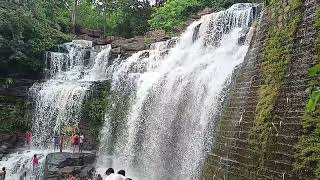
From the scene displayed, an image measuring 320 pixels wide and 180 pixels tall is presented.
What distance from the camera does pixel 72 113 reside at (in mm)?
20891

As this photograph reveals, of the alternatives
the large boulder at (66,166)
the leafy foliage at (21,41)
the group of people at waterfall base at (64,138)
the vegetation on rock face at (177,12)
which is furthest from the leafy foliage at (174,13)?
the large boulder at (66,166)

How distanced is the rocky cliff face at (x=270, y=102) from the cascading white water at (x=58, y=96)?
10858mm

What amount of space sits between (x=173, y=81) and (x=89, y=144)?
6.87m

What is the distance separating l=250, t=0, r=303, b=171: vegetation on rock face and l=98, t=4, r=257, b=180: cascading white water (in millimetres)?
3834

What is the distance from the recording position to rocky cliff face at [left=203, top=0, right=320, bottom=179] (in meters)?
6.39

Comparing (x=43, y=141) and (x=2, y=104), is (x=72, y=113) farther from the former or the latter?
(x=2, y=104)

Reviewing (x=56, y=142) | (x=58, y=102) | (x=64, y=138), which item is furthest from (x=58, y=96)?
(x=56, y=142)

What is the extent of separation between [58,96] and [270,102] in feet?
51.7

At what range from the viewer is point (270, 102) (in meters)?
7.18

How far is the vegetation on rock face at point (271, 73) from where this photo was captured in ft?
23.1

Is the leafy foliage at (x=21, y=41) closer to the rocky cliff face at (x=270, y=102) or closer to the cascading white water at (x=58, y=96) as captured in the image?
the cascading white water at (x=58, y=96)

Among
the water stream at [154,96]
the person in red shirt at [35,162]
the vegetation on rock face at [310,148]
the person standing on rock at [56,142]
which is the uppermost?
the vegetation on rock face at [310,148]

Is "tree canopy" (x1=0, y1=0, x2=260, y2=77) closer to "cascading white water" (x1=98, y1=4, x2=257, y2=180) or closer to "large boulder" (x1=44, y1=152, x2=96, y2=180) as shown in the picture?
"cascading white water" (x1=98, y1=4, x2=257, y2=180)

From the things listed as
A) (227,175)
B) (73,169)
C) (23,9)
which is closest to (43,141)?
(73,169)
